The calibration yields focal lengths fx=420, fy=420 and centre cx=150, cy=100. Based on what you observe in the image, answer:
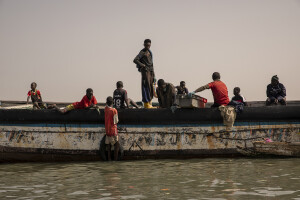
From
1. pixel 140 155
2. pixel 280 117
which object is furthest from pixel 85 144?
pixel 280 117

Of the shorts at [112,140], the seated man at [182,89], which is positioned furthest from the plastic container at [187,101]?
the seated man at [182,89]

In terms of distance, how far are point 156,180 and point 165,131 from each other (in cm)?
270

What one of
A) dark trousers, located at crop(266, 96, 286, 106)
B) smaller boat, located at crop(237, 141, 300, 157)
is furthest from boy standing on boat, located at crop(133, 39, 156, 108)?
dark trousers, located at crop(266, 96, 286, 106)

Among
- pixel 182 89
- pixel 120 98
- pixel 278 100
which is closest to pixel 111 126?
pixel 120 98

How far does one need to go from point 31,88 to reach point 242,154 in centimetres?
787

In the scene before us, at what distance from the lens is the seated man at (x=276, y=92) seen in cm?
1058

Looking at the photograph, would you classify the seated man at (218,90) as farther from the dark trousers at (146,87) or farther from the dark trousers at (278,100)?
the dark trousers at (146,87)

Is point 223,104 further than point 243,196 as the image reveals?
Yes

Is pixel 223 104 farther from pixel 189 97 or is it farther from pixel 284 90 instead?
pixel 284 90

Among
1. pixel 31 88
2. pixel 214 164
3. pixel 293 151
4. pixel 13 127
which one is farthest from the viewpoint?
pixel 31 88

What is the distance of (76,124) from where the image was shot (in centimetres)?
984

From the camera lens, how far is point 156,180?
7086 mm

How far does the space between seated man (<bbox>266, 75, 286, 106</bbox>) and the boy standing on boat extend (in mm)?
2983

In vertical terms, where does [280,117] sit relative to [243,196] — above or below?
above
